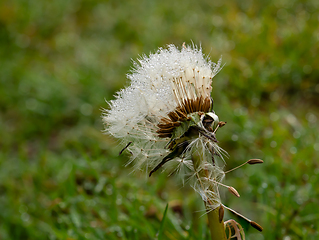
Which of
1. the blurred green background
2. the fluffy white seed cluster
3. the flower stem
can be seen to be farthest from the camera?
the blurred green background

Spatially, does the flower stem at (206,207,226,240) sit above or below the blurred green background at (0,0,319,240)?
below

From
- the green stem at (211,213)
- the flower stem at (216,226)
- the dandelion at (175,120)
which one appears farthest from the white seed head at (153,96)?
the flower stem at (216,226)

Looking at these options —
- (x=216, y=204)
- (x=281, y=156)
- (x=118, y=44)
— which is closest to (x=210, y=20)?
(x=118, y=44)

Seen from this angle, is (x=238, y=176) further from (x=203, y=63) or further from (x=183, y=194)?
(x=203, y=63)

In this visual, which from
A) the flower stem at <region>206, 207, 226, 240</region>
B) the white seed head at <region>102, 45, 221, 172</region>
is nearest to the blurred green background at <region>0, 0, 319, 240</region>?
the white seed head at <region>102, 45, 221, 172</region>

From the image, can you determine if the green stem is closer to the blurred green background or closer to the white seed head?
the white seed head

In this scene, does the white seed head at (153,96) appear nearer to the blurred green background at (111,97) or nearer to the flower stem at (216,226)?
the blurred green background at (111,97)

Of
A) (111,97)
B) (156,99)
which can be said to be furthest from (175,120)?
(111,97)

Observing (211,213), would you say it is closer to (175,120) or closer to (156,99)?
(175,120)
